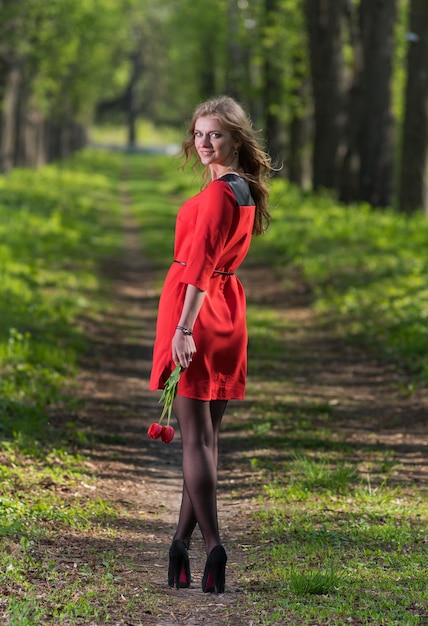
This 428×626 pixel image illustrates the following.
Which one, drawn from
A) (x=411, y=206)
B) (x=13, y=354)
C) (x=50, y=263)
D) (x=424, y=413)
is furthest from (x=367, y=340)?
(x=411, y=206)

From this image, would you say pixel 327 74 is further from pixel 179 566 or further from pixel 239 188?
pixel 179 566

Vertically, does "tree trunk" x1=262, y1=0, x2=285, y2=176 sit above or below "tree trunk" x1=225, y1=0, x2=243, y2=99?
below

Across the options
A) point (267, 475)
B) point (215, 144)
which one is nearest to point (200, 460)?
point (215, 144)

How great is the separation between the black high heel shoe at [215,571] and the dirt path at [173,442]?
0.17 ft

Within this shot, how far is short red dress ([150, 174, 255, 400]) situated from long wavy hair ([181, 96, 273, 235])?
0.14 meters

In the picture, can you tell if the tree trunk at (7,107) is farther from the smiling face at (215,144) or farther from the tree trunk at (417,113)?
the smiling face at (215,144)

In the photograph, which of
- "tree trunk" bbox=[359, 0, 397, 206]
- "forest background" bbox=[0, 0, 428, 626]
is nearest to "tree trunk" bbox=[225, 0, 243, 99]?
"forest background" bbox=[0, 0, 428, 626]

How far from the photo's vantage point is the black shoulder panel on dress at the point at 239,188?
203 inches

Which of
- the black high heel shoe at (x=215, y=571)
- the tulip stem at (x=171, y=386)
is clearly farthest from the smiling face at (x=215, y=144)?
the black high heel shoe at (x=215, y=571)

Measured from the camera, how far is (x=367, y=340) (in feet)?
41.6

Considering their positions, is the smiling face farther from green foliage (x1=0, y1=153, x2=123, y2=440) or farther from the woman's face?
green foliage (x1=0, y1=153, x2=123, y2=440)

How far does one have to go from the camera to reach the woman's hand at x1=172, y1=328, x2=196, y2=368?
5055 mm

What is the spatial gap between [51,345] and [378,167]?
14.0 m

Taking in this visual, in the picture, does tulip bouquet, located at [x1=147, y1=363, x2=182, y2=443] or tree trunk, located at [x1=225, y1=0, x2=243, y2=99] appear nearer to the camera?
tulip bouquet, located at [x1=147, y1=363, x2=182, y2=443]
